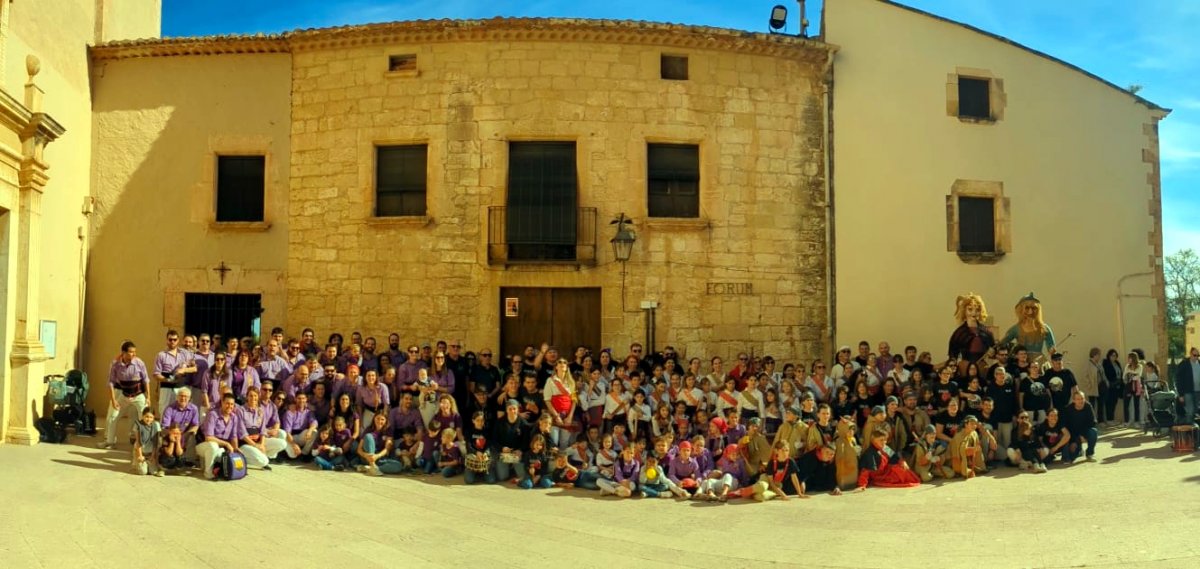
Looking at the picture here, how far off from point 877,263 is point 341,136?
8.96m

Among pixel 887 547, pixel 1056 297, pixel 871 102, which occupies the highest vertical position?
pixel 871 102

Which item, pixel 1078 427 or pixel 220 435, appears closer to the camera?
pixel 220 435

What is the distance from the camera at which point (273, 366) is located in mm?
10242

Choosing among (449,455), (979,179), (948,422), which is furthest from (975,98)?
(449,455)

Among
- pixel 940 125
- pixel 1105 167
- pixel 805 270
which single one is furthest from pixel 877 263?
pixel 1105 167

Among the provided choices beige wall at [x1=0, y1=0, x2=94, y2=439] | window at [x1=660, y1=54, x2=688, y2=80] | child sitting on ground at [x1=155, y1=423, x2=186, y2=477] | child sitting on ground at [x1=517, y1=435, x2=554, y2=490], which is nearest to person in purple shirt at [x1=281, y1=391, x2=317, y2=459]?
child sitting on ground at [x1=155, y1=423, x2=186, y2=477]

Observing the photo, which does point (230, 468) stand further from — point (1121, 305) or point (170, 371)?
point (1121, 305)

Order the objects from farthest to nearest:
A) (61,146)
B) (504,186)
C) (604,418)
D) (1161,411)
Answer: (504,186), (61,146), (1161,411), (604,418)

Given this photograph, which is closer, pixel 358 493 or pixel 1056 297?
pixel 358 493

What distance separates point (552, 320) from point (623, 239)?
1.73 meters

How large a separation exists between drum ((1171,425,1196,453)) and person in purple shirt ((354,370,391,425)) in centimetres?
1016

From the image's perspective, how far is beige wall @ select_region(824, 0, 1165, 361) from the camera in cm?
1314

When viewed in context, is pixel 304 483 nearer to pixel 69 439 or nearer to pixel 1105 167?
pixel 69 439

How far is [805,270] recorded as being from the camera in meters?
12.9
